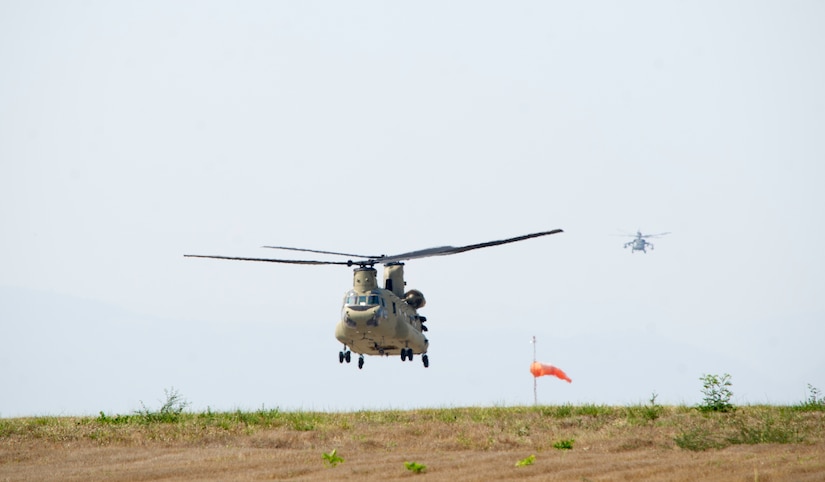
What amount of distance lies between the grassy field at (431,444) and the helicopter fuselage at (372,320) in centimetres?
719

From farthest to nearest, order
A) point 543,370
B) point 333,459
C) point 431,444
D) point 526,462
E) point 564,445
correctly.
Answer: point 543,370 → point 431,444 → point 564,445 → point 333,459 → point 526,462

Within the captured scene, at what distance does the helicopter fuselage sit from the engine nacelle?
1359 millimetres

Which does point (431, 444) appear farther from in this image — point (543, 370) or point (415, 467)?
point (543, 370)

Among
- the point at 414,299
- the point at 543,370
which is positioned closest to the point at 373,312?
the point at 414,299

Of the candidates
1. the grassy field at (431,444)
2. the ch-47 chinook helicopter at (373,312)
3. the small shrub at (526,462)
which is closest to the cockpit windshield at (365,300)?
the ch-47 chinook helicopter at (373,312)

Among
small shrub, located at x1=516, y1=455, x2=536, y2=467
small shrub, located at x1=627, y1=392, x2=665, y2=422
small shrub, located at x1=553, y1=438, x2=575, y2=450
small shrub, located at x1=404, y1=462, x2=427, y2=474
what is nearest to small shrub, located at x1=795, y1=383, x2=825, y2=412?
small shrub, located at x1=627, y1=392, x2=665, y2=422

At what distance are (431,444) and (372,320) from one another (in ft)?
41.6

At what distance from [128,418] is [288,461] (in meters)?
8.72

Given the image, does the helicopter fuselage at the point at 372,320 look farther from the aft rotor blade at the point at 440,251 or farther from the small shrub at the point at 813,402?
the small shrub at the point at 813,402

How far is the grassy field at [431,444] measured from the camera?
1730 cm

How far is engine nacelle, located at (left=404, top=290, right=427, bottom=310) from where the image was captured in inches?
1519

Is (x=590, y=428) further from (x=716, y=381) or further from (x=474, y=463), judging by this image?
(x=474, y=463)

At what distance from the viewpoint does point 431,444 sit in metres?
21.4

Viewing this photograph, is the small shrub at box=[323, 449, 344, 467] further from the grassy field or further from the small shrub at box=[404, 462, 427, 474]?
the small shrub at box=[404, 462, 427, 474]
